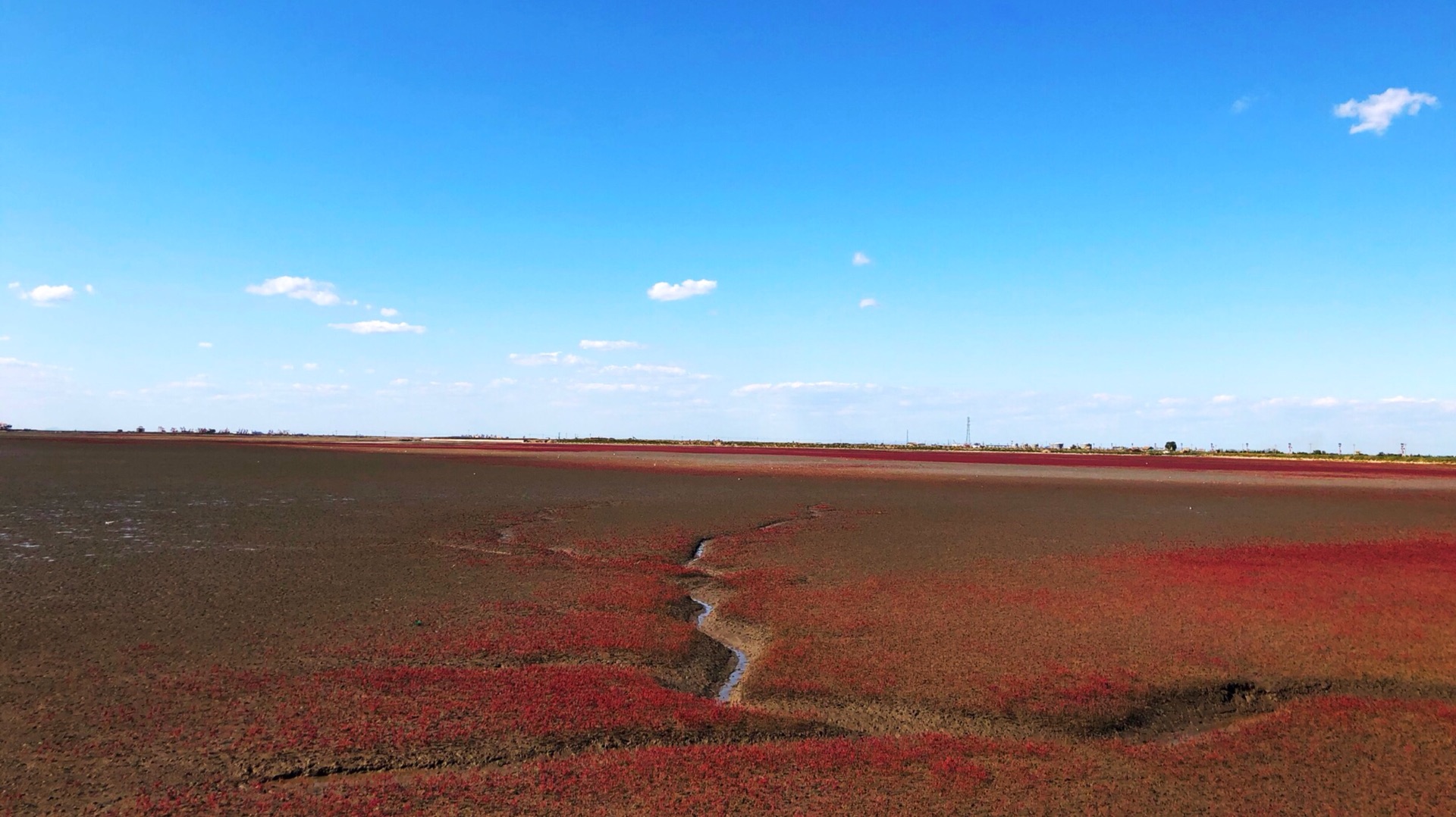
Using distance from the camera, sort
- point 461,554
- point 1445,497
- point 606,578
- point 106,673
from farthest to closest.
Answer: point 1445,497, point 461,554, point 606,578, point 106,673

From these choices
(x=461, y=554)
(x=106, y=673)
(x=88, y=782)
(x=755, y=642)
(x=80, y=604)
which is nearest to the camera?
(x=88, y=782)

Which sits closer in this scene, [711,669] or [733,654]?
[711,669]

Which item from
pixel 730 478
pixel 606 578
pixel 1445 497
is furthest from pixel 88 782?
pixel 1445 497

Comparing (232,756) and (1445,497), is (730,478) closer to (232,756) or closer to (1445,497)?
(1445,497)

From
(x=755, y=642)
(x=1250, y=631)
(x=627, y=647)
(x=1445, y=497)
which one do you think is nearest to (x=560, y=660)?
(x=627, y=647)

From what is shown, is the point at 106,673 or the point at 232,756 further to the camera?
the point at 106,673

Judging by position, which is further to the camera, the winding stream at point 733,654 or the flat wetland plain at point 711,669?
the winding stream at point 733,654

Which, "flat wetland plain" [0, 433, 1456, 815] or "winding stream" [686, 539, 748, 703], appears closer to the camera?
"flat wetland plain" [0, 433, 1456, 815]
